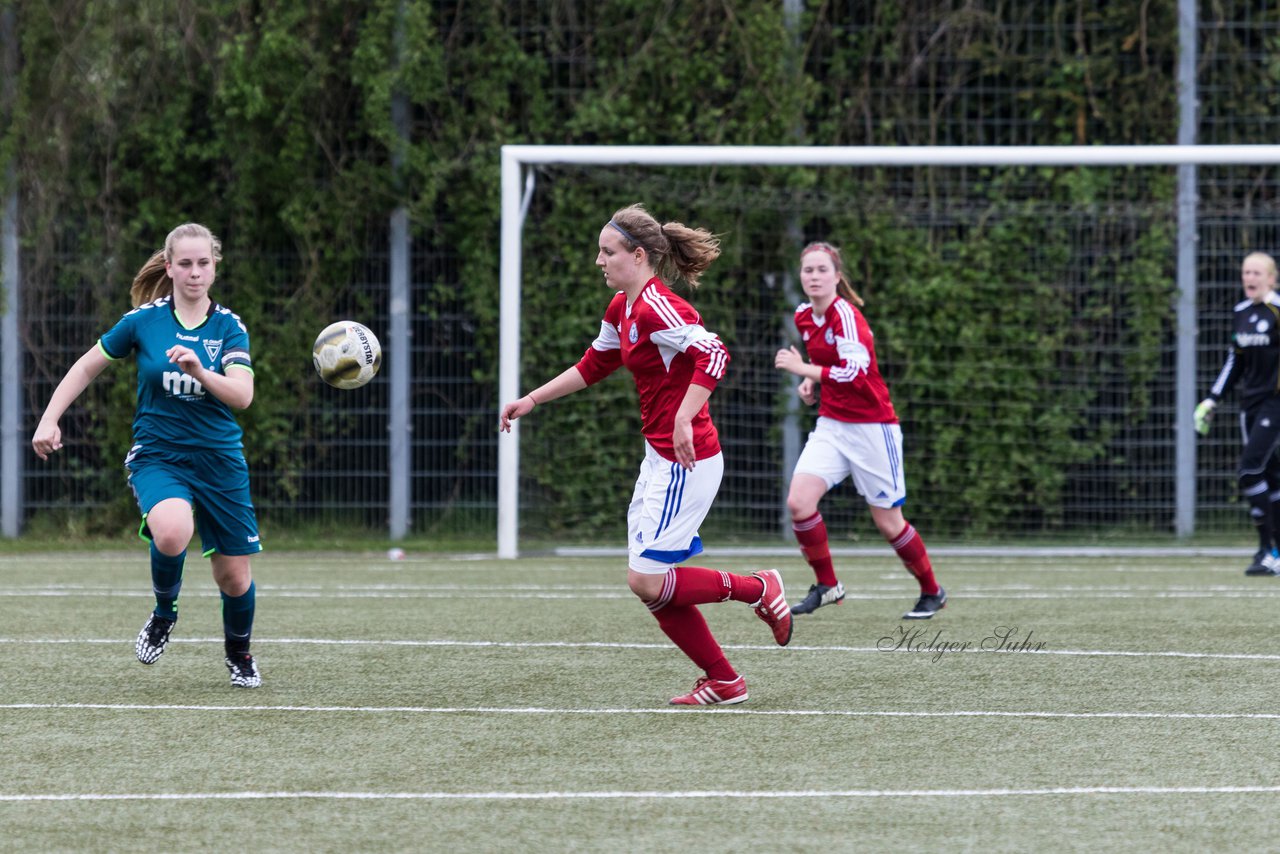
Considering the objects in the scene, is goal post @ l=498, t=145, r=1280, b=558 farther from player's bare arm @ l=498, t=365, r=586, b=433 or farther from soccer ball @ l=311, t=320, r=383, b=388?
player's bare arm @ l=498, t=365, r=586, b=433

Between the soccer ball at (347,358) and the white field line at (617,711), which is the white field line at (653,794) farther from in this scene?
the soccer ball at (347,358)

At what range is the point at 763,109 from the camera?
13.4 metres

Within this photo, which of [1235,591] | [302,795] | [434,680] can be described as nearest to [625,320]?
[434,680]

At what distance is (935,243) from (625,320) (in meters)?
8.01

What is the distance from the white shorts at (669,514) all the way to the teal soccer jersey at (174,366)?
5.16 feet

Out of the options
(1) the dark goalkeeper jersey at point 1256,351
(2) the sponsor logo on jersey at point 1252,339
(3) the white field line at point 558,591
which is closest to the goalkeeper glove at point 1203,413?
(1) the dark goalkeeper jersey at point 1256,351

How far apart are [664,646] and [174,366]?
2.60 m

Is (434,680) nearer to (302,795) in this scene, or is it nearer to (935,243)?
(302,795)

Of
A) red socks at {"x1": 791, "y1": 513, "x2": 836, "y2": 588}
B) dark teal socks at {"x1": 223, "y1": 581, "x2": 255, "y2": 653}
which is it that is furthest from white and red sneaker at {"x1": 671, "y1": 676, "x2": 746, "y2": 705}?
red socks at {"x1": 791, "y1": 513, "x2": 836, "y2": 588}

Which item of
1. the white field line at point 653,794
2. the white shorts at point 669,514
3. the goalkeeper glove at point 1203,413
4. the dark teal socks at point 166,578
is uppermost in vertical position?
the goalkeeper glove at point 1203,413

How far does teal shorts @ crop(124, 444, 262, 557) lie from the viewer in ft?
19.5

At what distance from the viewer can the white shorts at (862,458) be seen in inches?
321

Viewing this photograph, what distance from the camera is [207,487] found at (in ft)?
19.6

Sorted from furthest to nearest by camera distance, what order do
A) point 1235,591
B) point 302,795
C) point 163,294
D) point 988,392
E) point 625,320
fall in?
point 988,392
point 1235,591
point 163,294
point 625,320
point 302,795
